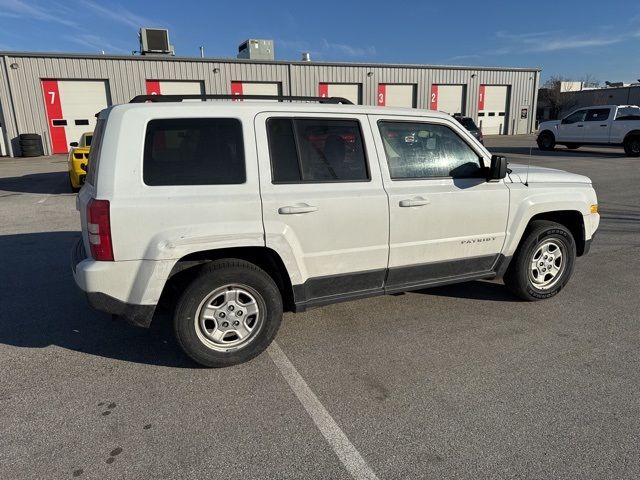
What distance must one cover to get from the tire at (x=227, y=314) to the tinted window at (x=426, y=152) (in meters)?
1.39

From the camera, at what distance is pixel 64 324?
401cm

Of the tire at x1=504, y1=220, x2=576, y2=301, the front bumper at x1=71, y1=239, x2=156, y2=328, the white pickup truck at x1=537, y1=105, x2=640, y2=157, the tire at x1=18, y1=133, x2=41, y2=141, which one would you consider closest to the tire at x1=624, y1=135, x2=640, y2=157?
the white pickup truck at x1=537, y1=105, x2=640, y2=157

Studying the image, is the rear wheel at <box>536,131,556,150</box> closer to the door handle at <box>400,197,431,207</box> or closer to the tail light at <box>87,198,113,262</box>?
the door handle at <box>400,197,431,207</box>

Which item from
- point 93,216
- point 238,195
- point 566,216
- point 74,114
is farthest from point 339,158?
point 74,114

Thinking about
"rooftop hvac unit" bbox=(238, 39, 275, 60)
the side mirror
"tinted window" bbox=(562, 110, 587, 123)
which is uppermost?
"rooftop hvac unit" bbox=(238, 39, 275, 60)

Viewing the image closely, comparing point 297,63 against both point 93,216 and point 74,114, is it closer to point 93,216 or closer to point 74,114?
point 74,114

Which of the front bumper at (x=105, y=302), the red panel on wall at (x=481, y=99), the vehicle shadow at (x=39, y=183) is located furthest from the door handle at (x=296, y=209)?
the red panel on wall at (x=481, y=99)

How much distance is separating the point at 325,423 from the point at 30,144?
23.8m

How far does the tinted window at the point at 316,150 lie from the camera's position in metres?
3.30

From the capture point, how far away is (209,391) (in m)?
3.02

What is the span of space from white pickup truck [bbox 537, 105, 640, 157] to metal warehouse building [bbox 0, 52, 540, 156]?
9.82 m

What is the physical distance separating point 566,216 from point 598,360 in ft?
5.77

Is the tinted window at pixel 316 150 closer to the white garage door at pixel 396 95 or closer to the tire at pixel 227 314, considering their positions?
the tire at pixel 227 314

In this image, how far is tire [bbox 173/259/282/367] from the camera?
314cm
